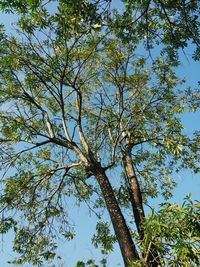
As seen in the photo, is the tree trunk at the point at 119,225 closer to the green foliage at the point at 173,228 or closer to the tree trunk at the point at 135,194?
the tree trunk at the point at 135,194

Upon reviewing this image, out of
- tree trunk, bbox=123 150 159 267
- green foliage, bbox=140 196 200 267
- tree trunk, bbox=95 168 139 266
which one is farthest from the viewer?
tree trunk, bbox=123 150 159 267

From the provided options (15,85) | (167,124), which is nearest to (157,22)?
(167,124)

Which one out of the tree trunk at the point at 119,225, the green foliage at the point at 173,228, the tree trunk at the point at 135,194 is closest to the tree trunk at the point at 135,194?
the tree trunk at the point at 135,194

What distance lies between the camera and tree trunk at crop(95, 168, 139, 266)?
26.3ft

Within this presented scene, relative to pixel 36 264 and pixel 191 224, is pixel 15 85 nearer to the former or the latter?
pixel 36 264

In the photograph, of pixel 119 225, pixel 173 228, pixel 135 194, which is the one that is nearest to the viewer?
pixel 173 228

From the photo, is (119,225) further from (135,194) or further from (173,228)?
(173,228)

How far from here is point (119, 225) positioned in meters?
8.62

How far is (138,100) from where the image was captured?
1362cm

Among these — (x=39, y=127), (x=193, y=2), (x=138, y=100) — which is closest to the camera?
(x=193, y=2)

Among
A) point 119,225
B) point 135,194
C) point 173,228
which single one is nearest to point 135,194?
point 135,194

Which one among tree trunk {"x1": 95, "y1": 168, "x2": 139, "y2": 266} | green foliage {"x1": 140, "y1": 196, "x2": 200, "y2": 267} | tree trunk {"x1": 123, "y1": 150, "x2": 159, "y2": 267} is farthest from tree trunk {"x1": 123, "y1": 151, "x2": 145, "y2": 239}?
green foliage {"x1": 140, "y1": 196, "x2": 200, "y2": 267}

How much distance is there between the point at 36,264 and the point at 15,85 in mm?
5473

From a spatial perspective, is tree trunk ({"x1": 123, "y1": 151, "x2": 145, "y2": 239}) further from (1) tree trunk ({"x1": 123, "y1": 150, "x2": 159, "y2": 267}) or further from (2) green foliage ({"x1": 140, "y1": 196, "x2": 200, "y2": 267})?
(2) green foliage ({"x1": 140, "y1": 196, "x2": 200, "y2": 267})
